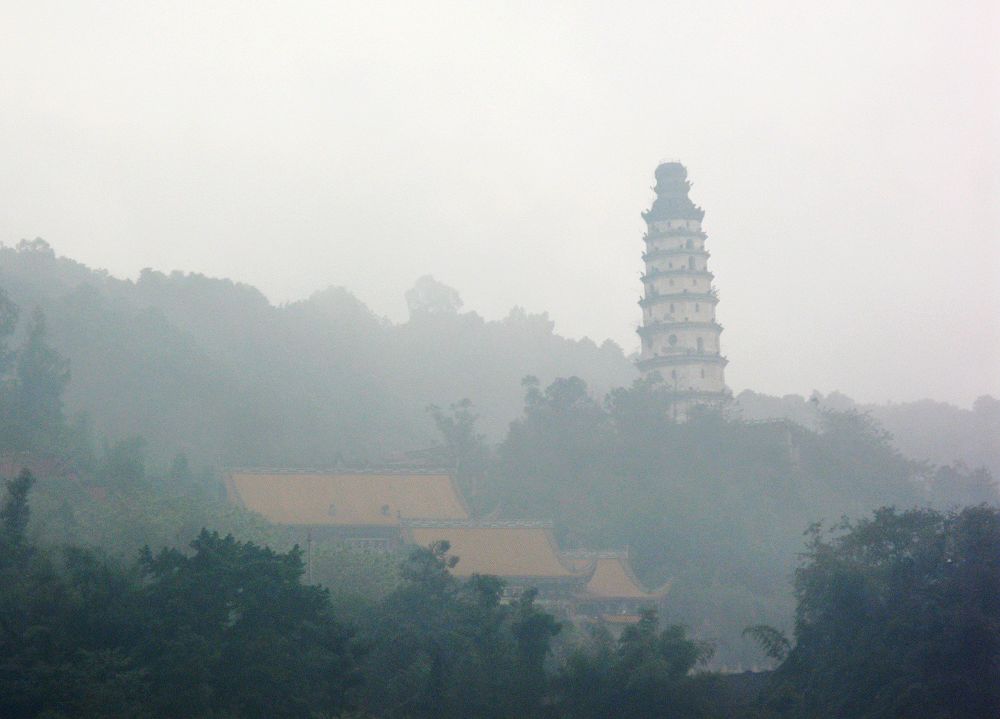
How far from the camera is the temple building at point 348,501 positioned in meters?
40.8

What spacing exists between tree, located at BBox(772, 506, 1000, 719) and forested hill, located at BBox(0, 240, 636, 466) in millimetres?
20545

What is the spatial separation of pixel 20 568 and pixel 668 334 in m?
33.9

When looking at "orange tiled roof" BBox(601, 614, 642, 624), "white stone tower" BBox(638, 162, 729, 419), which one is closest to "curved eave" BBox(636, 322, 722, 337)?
"white stone tower" BBox(638, 162, 729, 419)

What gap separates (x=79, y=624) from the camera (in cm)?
2033

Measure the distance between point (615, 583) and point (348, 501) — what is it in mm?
8309

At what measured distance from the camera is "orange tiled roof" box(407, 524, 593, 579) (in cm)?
3894

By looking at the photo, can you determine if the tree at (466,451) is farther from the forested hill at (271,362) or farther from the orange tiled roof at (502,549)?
the orange tiled roof at (502,549)

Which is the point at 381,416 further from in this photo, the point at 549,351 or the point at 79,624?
the point at 79,624

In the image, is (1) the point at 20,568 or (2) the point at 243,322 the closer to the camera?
(1) the point at 20,568

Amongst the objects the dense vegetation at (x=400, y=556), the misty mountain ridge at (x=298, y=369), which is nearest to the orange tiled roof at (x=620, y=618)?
the dense vegetation at (x=400, y=556)

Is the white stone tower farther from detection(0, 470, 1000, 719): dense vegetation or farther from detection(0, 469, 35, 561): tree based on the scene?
detection(0, 469, 35, 561): tree

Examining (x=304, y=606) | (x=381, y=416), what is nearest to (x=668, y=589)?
(x=304, y=606)

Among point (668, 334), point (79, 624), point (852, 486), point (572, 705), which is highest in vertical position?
point (668, 334)

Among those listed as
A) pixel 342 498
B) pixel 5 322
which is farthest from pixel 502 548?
pixel 5 322
